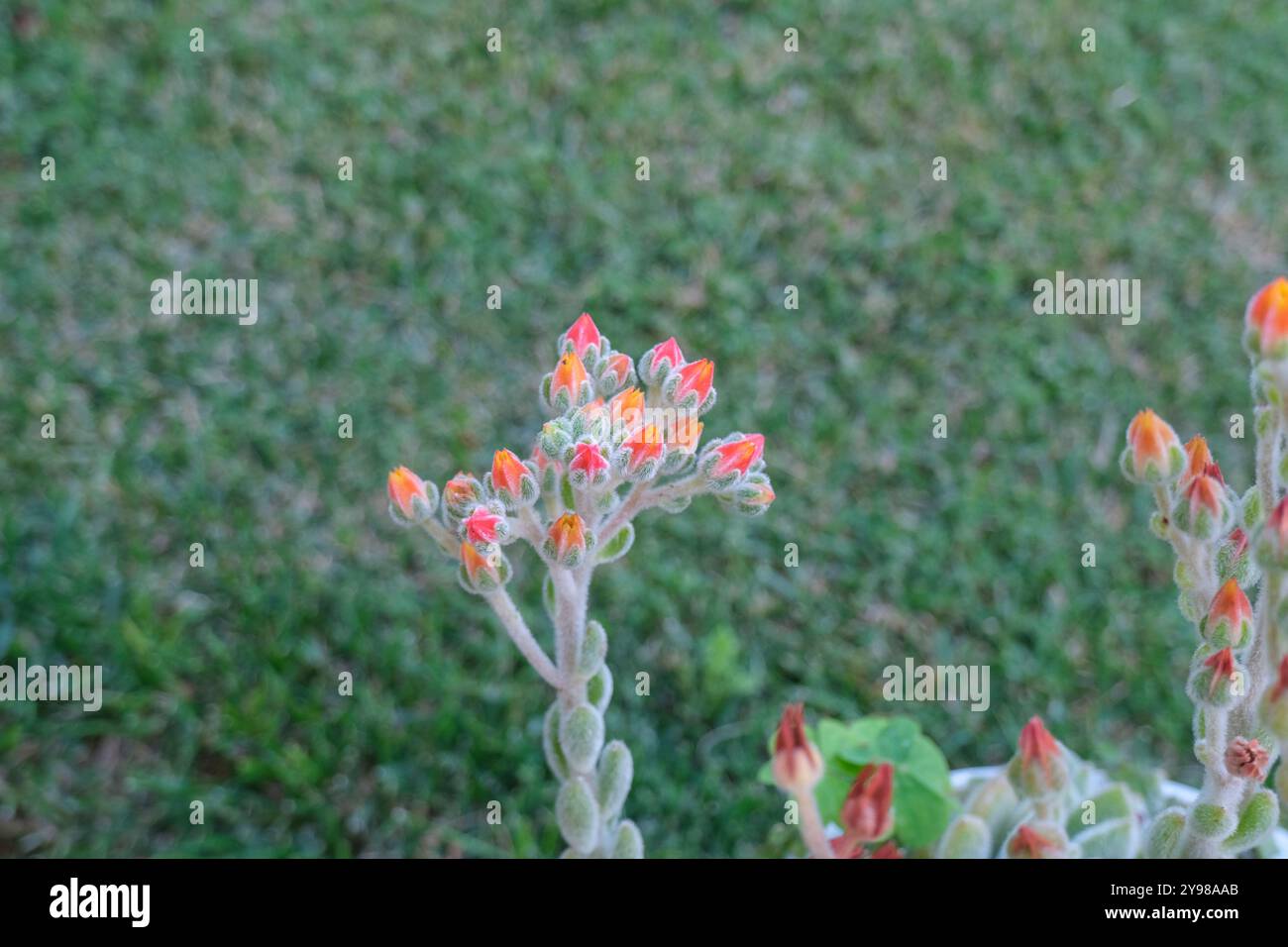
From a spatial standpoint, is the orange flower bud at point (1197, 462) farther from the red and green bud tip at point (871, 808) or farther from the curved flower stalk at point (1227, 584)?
the red and green bud tip at point (871, 808)

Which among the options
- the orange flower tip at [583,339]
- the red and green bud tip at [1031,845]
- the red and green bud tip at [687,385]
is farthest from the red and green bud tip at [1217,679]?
the orange flower tip at [583,339]

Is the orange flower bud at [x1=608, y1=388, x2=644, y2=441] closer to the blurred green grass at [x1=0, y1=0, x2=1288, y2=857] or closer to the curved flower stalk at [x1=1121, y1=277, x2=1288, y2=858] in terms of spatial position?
the curved flower stalk at [x1=1121, y1=277, x2=1288, y2=858]

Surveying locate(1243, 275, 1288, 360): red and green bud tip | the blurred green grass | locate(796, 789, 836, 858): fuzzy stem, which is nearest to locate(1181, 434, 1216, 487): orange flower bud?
locate(1243, 275, 1288, 360): red and green bud tip

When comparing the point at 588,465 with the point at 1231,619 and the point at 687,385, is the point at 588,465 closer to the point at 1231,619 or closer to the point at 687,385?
the point at 687,385

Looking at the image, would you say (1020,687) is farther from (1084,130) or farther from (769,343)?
(1084,130)

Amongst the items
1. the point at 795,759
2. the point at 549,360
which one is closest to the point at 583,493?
the point at 795,759

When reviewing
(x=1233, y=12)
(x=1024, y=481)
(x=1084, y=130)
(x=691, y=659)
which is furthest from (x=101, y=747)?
(x=1233, y=12)
